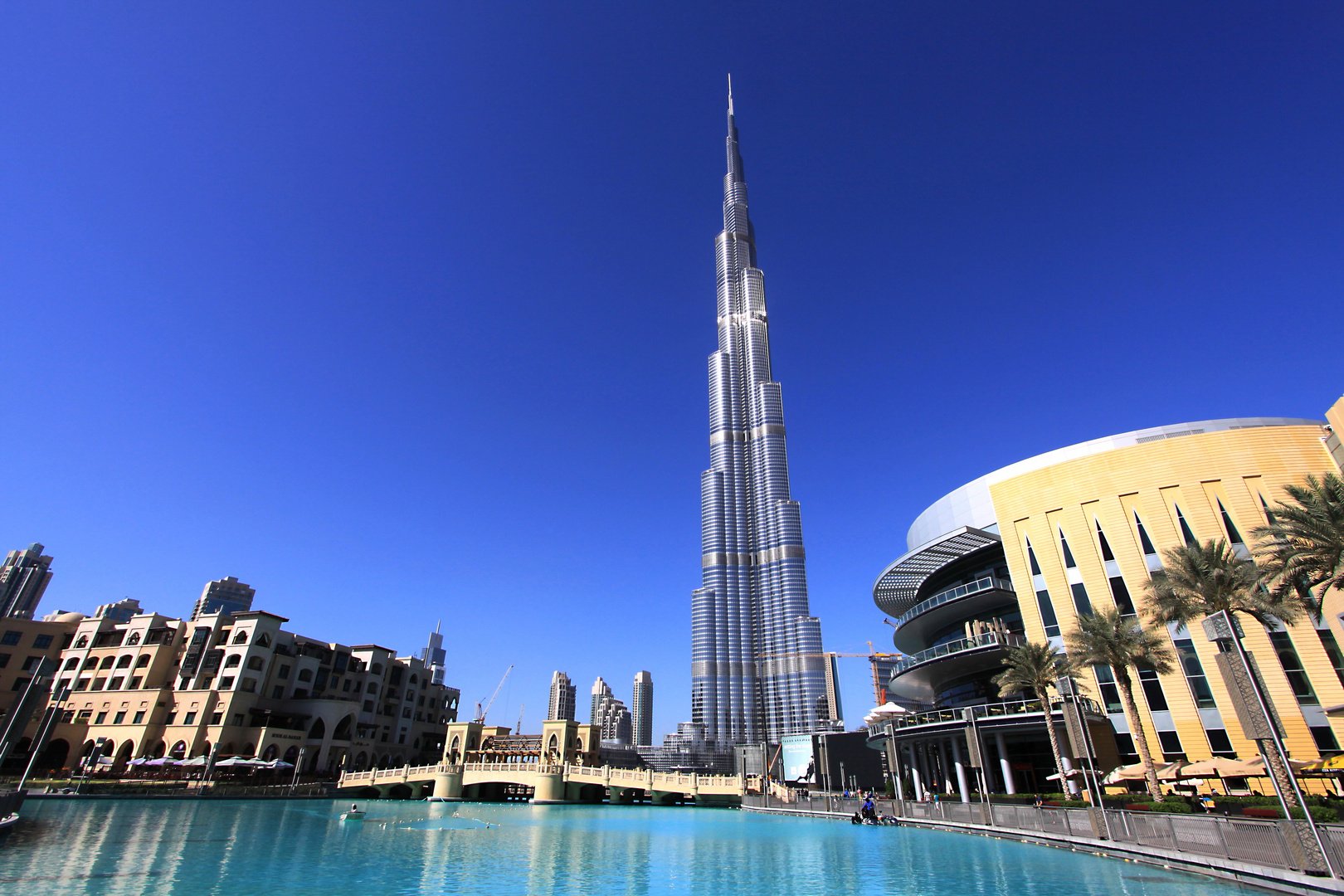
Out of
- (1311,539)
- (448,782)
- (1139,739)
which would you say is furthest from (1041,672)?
(448,782)

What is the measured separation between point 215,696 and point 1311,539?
10040 cm

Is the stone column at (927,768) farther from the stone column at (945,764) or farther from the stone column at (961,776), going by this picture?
the stone column at (961,776)

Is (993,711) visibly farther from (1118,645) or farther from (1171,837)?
(1171,837)

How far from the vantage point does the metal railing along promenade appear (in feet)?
52.6

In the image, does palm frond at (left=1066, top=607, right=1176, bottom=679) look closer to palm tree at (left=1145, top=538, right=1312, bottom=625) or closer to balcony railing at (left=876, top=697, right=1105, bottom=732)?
balcony railing at (left=876, top=697, right=1105, bottom=732)

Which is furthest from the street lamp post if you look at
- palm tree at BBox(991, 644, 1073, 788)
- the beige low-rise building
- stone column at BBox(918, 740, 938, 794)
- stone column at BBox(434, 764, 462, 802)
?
the beige low-rise building

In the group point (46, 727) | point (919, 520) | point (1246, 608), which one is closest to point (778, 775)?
point (919, 520)

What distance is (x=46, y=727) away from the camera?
35281 millimetres

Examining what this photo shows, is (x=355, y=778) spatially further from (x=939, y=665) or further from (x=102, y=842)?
(x=939, y=665)

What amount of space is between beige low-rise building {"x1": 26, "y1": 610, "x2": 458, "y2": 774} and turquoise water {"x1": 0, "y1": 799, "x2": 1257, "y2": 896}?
32.7 m

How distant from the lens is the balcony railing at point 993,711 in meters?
44.0

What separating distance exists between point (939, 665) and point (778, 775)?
2983 inches

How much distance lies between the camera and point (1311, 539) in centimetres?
2742

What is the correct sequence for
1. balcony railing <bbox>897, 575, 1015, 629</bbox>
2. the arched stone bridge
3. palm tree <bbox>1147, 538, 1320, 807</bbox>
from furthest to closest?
the arched stone bridge, balcony railing <bbox>897, 575, 1015, 629</bbox>, palm tree <bbox>1147, 538, 1320, 807</bbox>
